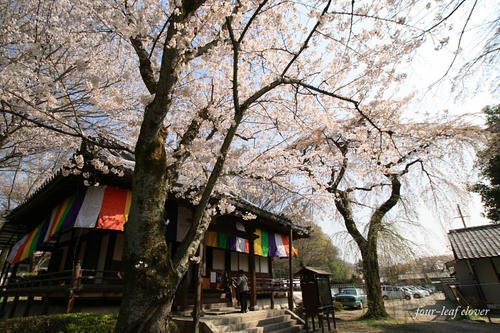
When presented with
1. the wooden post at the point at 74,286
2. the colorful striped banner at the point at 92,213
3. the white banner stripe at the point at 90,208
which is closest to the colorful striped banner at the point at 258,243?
A: the colorful striped banner at the point at 92,213

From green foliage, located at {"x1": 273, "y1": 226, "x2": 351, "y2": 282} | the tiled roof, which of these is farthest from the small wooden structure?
green foliage, located at {"x1": 273, "y1": 226, "x2": 351, "y2": 282}

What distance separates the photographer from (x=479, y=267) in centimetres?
1273

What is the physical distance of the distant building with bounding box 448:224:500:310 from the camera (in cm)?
1169

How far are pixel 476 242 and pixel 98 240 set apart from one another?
18506 millimetres

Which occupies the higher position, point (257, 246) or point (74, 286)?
point (257, 246)

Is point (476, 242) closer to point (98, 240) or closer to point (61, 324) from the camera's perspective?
point (98, 240)

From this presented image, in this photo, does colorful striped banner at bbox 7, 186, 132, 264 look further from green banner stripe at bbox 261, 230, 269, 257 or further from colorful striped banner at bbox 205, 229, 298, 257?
green banner stripe at bbox 261, 230, 269, 257

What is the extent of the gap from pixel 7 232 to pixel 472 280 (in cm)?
2343

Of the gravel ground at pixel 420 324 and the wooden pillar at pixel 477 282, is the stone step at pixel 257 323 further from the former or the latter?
the wooden pillar at pixel 477 282

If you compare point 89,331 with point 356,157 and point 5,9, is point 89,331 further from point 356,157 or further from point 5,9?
point 356,157

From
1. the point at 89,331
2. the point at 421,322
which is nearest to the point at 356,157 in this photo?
the point at 421,322

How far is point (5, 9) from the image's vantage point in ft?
20.4

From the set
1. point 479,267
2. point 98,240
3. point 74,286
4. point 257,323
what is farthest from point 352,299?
point 74,286

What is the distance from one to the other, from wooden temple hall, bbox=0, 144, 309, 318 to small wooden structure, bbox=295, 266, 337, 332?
1.89 m
